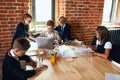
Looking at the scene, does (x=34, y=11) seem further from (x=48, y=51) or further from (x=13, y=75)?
(x=13, y=75)

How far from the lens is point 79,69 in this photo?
223cm

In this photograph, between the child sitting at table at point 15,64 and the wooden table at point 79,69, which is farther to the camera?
the wooden table at point 79,69

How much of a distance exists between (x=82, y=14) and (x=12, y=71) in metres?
2.56

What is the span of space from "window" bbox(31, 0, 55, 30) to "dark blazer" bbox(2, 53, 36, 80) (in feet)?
7.59

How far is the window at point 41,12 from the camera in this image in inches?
164

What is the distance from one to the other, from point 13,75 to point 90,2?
8.97 ft

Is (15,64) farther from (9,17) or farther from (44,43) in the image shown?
(9,17)

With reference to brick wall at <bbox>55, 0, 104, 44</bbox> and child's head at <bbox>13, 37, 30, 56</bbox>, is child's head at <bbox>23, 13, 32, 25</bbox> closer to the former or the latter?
brick wall at <bbox>55, 0, 104, 44</bbox>

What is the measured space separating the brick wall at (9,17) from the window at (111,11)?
2281 mm

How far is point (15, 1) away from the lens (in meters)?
3.49

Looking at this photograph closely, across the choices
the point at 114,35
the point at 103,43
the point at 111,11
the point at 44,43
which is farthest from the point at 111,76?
the point at 111,11

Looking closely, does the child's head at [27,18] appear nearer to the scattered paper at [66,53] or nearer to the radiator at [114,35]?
the scattered paper at [66,53]

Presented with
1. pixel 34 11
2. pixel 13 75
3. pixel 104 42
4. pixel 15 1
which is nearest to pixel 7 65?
pixel 13 75

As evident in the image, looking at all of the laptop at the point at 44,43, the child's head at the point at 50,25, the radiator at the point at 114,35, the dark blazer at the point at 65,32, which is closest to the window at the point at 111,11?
the radiator at the point at 114,35
